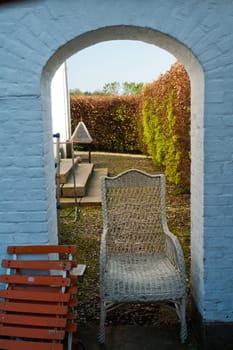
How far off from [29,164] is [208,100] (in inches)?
49.1

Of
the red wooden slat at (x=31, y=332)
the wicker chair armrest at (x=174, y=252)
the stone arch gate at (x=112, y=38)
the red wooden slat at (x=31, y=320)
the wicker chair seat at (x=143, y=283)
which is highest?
the stone arch gate at (x=112, y=38)

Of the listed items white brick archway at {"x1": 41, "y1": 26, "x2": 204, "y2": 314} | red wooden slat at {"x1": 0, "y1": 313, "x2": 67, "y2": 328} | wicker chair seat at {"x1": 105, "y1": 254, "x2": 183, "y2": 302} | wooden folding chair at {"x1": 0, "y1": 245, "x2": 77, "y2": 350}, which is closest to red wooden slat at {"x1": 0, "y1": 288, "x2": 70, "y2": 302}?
wooden folding chair at {"x1": 0, "y1": 245, "x2": 77, "y2": 350}

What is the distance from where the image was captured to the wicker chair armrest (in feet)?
8.92

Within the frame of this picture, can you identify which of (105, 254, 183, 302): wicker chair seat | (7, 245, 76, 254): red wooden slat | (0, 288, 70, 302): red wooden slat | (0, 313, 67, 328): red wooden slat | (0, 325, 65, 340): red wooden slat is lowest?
(0, 325, 65, 340): red wooden slat

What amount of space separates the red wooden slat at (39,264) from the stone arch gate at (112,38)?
0.52 ft

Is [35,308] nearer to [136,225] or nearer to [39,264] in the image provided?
[39,264]

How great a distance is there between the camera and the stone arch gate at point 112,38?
2.36 m

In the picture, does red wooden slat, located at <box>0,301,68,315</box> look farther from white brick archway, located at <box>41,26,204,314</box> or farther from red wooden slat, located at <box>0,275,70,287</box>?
white brick archway, located at <box>41,26,204,314</box>

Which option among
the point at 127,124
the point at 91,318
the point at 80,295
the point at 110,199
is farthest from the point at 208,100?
the point at 127,124

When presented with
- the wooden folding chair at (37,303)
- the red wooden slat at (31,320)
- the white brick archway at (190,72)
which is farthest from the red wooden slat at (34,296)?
the white brick archway at (190,72)

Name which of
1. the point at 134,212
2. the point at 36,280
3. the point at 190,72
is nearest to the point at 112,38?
the point at 190,72

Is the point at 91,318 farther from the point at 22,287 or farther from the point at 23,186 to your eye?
the point at 23,186

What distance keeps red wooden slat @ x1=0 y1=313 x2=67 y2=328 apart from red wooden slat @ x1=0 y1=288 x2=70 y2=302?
4.1 inches

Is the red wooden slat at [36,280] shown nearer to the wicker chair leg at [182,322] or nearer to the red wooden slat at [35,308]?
the red wooden slat at [35,308]
